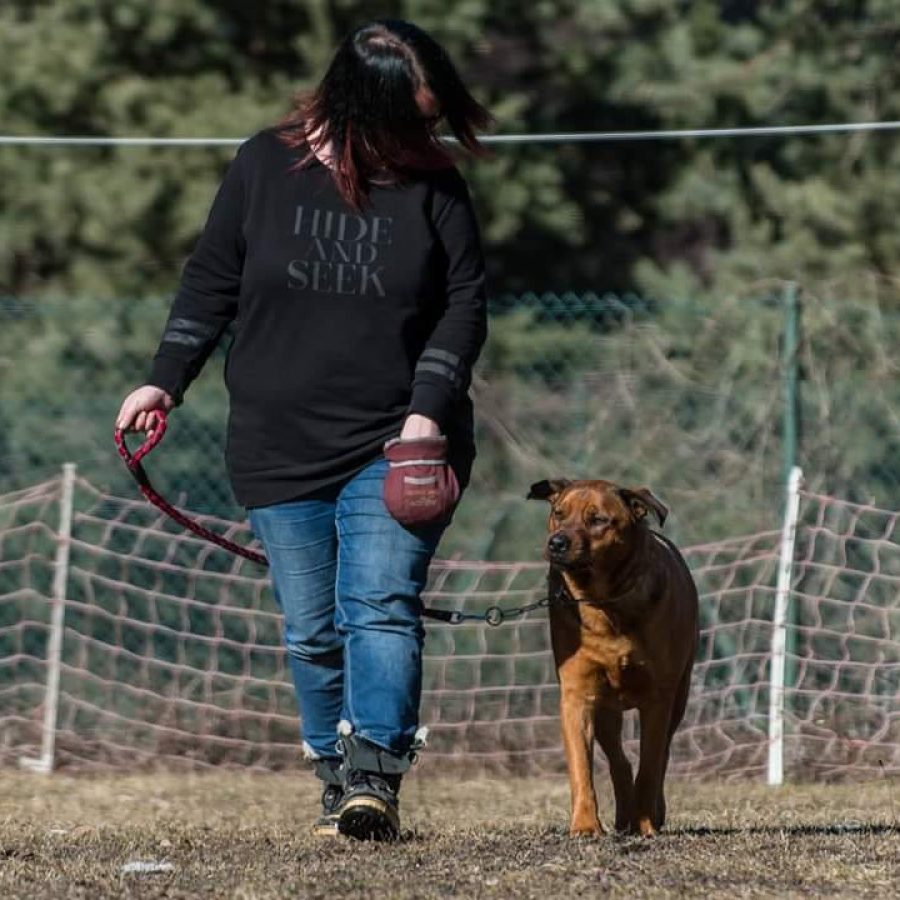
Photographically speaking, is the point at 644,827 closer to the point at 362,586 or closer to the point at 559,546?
the point at 559,546

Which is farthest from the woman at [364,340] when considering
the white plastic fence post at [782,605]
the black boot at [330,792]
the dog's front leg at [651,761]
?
the white plastic fence post at [782,605]

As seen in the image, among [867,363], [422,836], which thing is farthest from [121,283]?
[422,836]

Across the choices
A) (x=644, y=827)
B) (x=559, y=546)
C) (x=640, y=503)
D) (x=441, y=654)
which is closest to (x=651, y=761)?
(x=644, y=827)

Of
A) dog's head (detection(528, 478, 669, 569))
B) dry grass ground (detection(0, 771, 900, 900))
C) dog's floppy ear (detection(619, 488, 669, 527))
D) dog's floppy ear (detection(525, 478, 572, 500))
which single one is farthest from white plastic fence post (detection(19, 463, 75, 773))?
dog's floppy ear (detection(619, 488, 669, 527))

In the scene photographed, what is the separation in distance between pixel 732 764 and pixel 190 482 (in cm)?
258

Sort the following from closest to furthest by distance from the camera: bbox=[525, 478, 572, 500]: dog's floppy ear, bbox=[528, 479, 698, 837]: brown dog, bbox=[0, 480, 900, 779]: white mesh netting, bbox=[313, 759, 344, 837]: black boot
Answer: bbox=[313, 759, 344, 837]: black boot → bbox=[528, 479, 698, 837]: brown dog → bbox=[525, 478, 572, 500]: dog's floppy ear → bbox=[0, 480, 900, 779]: white mesh netting

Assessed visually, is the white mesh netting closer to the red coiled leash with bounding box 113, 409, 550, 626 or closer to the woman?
the red coiled leash with bounding box 113, 409, 550, 626

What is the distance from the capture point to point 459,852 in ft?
15.2

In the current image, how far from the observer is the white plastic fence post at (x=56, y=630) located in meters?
8.30

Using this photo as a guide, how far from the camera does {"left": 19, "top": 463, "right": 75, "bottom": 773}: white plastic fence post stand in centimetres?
830

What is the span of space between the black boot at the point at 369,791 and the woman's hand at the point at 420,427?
0.70 metres

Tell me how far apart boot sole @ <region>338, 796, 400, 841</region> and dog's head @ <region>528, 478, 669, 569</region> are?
0.99 metres

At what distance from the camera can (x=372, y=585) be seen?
4.78 m

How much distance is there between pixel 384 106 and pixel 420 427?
2.37 ft
